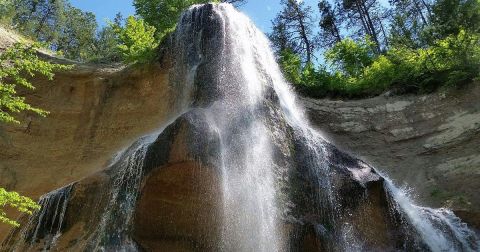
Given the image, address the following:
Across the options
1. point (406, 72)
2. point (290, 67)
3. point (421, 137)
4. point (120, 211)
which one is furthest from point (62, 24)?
point (120, 211)

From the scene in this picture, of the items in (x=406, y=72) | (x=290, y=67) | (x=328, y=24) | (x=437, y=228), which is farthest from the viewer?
(x=328, y=24)

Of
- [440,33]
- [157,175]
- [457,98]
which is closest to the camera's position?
[157,175]

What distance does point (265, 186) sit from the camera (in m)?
9.25

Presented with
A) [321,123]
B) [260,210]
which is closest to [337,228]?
[260,210]

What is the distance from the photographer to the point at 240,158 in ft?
30.8

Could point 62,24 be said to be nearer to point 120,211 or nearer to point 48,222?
point 48,222

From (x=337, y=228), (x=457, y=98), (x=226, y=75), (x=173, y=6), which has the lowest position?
(x=337, y=228)

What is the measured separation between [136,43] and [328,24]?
15604 mm

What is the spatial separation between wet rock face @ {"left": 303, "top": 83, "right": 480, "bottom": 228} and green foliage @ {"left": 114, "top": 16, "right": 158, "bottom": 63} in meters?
5.89

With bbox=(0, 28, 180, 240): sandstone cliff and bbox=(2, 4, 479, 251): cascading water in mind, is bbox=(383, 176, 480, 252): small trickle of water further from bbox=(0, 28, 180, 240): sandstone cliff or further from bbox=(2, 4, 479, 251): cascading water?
bbox=(0, 28, 180, 240): sandstone cliff

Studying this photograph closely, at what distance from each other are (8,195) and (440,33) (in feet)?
48.4

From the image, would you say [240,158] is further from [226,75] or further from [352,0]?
[352,0]

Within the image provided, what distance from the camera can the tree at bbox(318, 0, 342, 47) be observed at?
29.1 meters

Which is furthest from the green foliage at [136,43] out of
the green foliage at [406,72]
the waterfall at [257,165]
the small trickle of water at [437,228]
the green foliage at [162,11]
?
the small trickle of water at [437,228]
